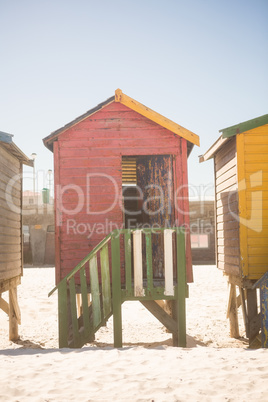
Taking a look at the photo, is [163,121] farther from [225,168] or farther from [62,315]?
[62,315]

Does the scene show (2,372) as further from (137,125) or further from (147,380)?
(137,125)

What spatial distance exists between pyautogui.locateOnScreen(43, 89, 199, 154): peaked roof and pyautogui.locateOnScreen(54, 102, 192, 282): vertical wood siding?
0.13 metres

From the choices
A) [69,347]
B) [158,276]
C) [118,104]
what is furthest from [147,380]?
[118,104]

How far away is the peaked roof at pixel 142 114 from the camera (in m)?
7.83

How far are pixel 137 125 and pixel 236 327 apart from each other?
526 centimetres

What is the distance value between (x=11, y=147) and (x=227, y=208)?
17.1 feet

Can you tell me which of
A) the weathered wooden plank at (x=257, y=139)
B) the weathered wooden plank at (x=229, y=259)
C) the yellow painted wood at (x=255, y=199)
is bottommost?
the weathered wooden plank at (x=229, y=259)

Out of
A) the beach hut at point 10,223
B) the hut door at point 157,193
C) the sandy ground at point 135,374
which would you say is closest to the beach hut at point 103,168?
the hut door at point 157,193

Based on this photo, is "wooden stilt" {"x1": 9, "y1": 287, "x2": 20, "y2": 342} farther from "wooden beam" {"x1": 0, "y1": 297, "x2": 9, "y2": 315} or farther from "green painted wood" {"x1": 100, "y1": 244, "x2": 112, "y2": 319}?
"green painted wood" {"x1": 100, "y1": 244, "x2": 112, "y2": 319}

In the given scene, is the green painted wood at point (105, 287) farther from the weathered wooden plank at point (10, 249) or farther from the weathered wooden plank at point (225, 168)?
the weathered wooden plank at point (225, 168)

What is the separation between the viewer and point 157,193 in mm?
8508

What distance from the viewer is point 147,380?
15.0ft

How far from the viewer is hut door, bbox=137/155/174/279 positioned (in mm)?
8289

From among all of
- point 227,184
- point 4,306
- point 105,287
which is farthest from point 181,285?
point 4,306
